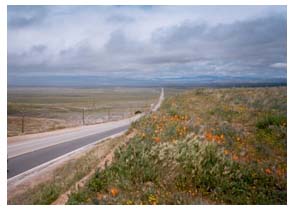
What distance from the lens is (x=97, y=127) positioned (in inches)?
553

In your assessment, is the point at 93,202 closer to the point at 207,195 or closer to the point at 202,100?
the point at 207,195

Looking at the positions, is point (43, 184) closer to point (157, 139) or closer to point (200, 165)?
point (157, 139)

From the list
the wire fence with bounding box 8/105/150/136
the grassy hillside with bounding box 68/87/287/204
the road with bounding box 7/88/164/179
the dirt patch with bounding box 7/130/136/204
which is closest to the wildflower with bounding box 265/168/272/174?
the grassy hillside with bounding box 68/87/287/204

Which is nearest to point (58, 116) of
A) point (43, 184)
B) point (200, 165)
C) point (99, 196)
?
point (43, 184)

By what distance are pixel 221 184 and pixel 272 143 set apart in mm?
1388

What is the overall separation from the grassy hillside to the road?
1366 millimetres

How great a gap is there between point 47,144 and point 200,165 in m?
6.18

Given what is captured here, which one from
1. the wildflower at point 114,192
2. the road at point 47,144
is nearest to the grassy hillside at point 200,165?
the wildflower at point 114,192

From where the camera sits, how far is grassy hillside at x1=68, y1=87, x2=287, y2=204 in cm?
405

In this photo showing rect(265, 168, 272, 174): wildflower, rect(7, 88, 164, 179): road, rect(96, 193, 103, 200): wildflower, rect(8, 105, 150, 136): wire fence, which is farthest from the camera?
rect(8, 105, 150, 136): wire fence

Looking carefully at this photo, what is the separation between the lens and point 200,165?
4.28 metres

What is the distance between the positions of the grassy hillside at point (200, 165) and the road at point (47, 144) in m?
1.37

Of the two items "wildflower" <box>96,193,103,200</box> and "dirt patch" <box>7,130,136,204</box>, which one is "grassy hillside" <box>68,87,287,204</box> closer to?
"wildflower" <box>96,193,103,200</box>
